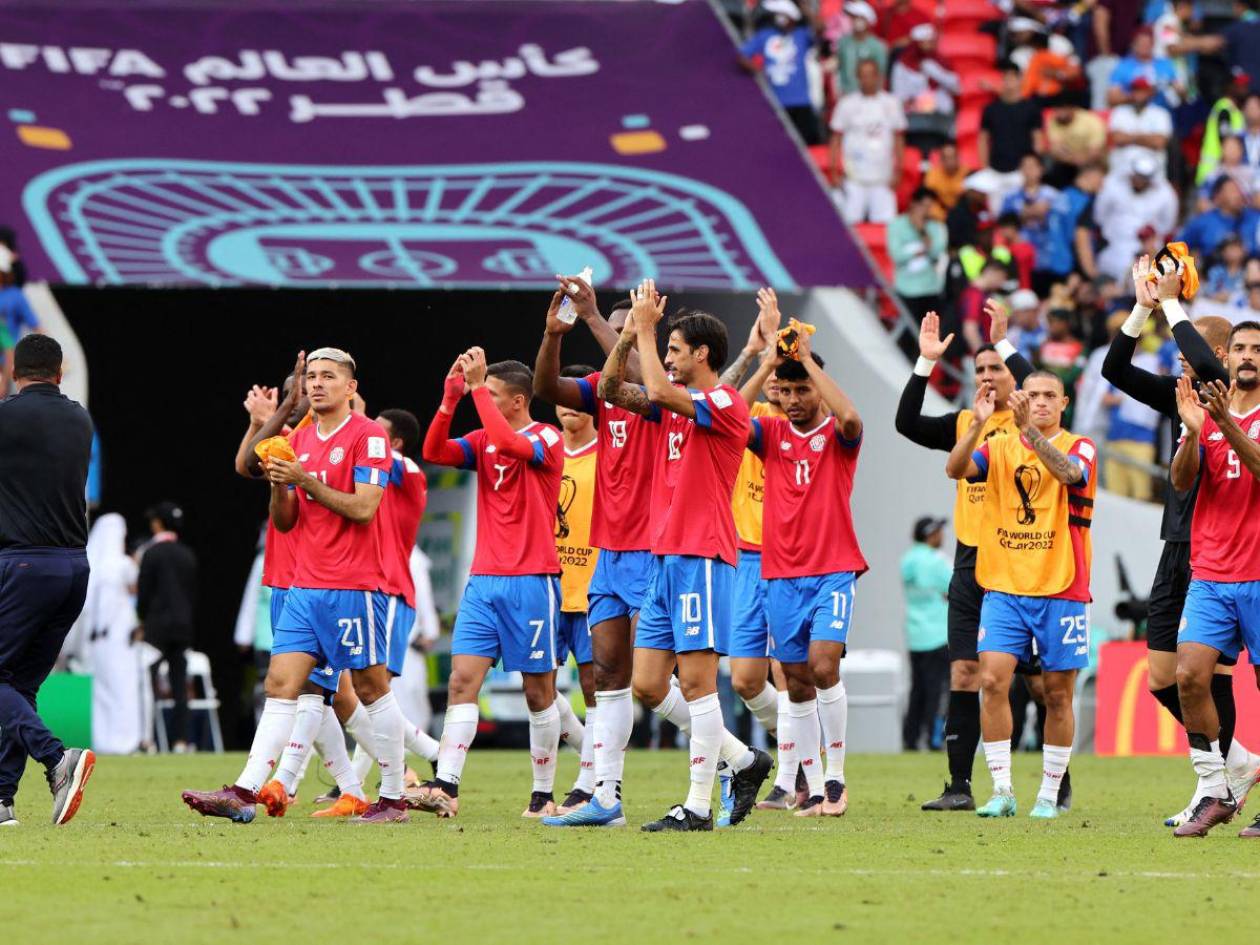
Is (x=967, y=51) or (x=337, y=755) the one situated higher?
(x=967, y=51)

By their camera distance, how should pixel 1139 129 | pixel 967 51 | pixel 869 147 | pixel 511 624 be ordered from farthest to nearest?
pixel 967 51, pixel 1139 129, pixel 869 147, pixel 511 624

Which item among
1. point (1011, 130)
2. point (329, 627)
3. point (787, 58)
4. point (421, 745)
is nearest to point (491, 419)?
point (329, 627)

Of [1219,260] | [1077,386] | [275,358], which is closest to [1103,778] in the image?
[1077,386]

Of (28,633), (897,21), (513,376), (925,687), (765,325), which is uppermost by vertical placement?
(897,21)

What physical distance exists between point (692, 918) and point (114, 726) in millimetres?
16284

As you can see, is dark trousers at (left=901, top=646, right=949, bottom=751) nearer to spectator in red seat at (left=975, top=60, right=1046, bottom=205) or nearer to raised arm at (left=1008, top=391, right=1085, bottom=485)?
spectator in red seat at (left=975, top=60, right=1046, bottom=205)

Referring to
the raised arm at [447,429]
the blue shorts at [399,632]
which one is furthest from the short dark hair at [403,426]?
the raised arm at [447,429]

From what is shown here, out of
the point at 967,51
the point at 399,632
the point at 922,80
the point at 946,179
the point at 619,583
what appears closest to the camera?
the point at 619,583

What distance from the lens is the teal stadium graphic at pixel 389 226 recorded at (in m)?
23.3

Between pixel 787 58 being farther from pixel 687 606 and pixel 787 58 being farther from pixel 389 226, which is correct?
pixel 687 606

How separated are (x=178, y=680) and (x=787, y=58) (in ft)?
33.5

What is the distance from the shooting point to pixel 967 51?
99.1 ft

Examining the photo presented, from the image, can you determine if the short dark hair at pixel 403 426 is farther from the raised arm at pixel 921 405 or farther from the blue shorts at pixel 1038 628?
the blue shorts at pixel 1038 628

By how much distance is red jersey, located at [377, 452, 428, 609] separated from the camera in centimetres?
1323
